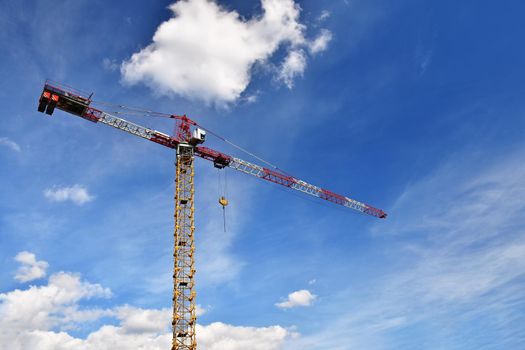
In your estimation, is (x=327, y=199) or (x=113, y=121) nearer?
(x=113, y=121)

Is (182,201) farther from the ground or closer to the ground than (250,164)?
closer to the ground

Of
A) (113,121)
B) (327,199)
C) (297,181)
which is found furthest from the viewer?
(327,199)

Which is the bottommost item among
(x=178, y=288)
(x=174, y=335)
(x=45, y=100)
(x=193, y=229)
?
(x=174, y=335)

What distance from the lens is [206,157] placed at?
287 feet

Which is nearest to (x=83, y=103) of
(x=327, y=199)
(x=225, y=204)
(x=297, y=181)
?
(x=225, y=204)

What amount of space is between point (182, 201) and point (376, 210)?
67433mm

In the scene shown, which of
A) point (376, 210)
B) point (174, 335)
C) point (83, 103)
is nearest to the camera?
point (174, 335)

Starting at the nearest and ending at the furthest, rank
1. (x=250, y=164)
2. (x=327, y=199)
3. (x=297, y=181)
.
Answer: (x=250, y=164), (x=297, y=181), (x=327, y=199)

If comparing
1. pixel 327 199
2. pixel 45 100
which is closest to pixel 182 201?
pixel 45 100

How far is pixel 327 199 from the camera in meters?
115

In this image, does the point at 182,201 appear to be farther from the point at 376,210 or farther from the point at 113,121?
the point at 376,210

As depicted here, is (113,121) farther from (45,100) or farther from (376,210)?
(376,210)

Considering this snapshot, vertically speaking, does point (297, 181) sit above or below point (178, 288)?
above

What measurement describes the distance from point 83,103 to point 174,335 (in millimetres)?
40111
